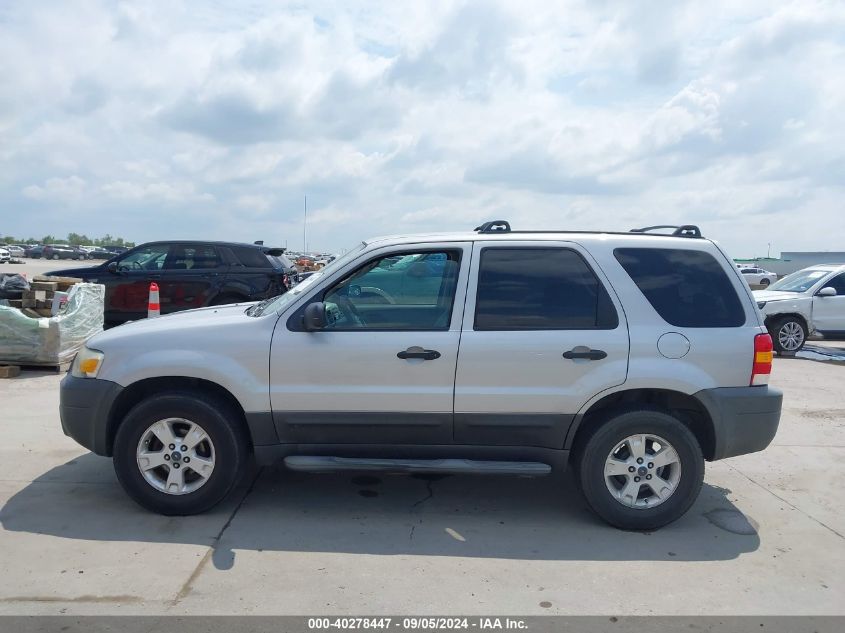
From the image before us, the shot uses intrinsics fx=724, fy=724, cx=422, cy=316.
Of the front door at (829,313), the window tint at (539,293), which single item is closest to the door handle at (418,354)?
the window tint at (539,293)

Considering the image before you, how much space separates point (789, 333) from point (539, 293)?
9865 mm

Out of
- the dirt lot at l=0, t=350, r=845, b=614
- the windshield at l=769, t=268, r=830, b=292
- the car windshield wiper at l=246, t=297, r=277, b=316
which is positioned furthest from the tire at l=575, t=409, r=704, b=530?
the windshield at l=769, t=268, r=830, b=292

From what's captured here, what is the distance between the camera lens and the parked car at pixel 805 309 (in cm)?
1265

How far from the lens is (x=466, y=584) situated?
152 inches

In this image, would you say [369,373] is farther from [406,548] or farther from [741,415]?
[741,415]

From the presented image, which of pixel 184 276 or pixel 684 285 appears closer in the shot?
pixel 684 285

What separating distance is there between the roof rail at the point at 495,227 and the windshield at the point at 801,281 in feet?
Result: 34.1

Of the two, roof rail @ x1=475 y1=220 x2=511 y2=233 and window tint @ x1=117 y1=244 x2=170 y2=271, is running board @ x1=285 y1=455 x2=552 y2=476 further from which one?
window tint @ x1=117 y1=244 x2=170 y2=271

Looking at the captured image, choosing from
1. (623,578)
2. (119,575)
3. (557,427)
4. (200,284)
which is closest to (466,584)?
(623,578)

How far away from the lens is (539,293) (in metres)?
4.63

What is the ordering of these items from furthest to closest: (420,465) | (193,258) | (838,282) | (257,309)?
1. (838,282)
2. (193,258)
3. (257,309)
4. (420,465)

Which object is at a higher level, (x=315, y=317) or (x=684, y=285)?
(x=684, y=285)

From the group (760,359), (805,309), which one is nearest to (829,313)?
(805,309)

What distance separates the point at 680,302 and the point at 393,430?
6.57 ft
